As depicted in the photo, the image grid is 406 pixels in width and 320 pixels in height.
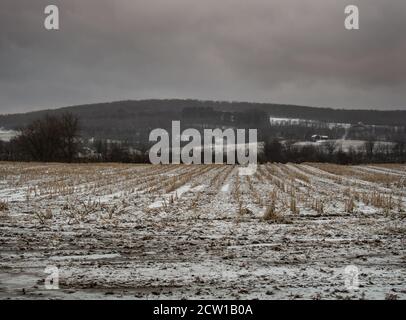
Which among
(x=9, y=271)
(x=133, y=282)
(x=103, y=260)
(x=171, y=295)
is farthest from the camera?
Result: (x=103, y=260)

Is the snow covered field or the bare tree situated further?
the bare tree

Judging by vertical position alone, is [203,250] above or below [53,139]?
below

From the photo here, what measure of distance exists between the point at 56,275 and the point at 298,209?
33.1ft

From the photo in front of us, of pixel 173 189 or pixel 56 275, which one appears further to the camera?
pixel 173 189

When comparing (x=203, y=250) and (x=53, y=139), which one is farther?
(x=53, y=139)

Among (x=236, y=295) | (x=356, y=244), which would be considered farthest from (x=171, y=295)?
(x=356, y=244)

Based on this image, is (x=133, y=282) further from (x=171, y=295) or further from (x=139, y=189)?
(x=139, y=189)

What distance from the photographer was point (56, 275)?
24.0 ft

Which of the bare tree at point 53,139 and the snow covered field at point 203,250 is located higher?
the bare tree at point 53,139

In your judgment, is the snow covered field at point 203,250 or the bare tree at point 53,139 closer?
the snow covered field at point 203,250

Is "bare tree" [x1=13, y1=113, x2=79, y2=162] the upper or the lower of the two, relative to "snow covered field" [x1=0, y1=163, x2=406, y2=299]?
upper

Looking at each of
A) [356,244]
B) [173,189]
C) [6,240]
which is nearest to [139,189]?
[173,189]
